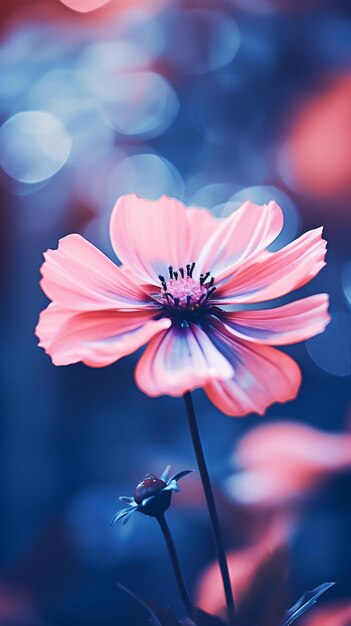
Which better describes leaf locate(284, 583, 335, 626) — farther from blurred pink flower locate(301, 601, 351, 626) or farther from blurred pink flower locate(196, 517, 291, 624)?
blurred pink flower locate(301, 601, 351, 626)

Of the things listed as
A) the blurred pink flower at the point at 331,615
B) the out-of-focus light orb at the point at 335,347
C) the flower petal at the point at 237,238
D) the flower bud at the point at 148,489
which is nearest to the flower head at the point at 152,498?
the flower bud at the point at 148,489

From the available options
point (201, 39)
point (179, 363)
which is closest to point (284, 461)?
point (179, 363)

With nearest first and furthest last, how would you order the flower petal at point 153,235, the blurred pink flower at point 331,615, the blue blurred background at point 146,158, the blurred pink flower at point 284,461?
the flower petal at point 153,235 < the blurred pink flower at point 331,615 < the blurred pink flower at point 284,461 < the blue blurred background at point 146,158

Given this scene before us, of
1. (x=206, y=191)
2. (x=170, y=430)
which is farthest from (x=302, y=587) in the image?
(x=206, y=191)

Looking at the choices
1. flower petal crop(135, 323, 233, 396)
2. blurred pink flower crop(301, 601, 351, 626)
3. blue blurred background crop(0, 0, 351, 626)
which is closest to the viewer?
flower petal crop(135, 323, 233, 396)

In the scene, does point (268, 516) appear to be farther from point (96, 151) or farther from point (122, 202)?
point (96, 151)

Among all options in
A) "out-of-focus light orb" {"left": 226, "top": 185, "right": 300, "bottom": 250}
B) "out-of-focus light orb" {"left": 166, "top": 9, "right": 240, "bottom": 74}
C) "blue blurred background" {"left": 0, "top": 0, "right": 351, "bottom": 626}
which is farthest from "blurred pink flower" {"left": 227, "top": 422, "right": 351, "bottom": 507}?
"out-of-focus light orb" {"left": 166, "top": 9, "right": 240, "bottom": 74}

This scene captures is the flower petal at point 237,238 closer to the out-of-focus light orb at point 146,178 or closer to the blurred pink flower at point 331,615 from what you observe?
the blurred pink flower at point 331,615
